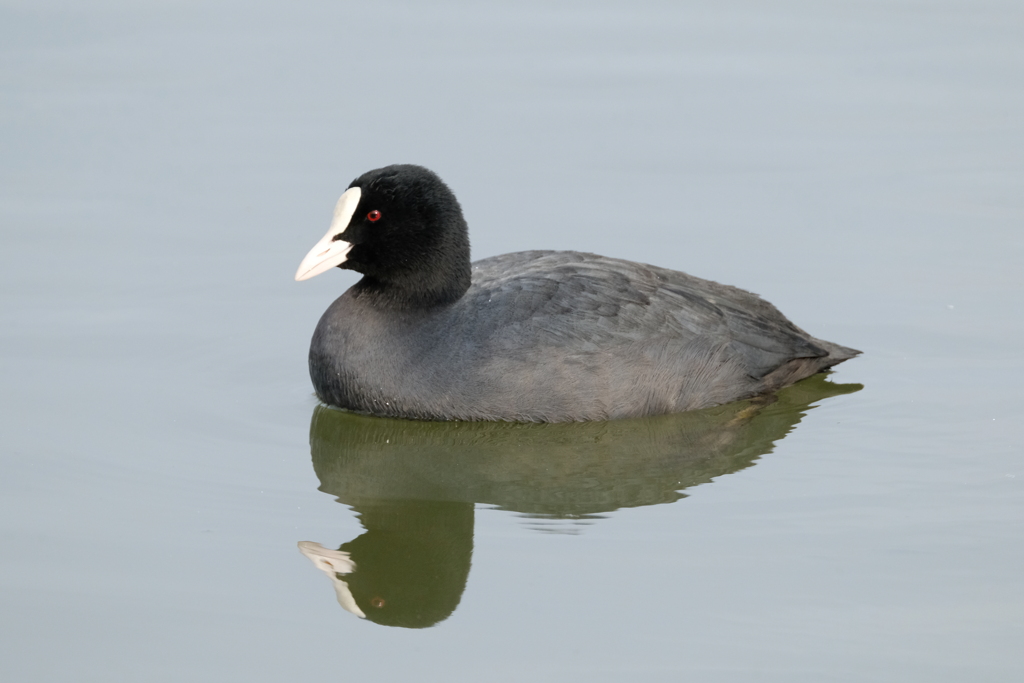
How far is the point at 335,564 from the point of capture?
262 inches

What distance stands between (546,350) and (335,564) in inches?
78.0

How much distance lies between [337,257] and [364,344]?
1.65 feet

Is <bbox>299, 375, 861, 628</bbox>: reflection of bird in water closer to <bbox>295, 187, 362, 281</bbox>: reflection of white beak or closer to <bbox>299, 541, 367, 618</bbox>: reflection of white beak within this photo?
<bbox>299, 541, 367, 618</bbox>: reflection of white beak

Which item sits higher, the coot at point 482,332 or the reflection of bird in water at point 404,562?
the coot at point 482,332

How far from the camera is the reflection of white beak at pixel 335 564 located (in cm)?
638

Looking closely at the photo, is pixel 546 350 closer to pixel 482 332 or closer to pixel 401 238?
pixel 482 332

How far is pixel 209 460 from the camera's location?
7.64 metres

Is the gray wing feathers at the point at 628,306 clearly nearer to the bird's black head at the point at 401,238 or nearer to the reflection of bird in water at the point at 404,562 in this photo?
the bird's black head at the point at 401,238

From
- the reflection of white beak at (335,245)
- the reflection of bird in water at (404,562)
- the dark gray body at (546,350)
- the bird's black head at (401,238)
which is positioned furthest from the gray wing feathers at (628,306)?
the reflection of bird in water at (404,562)

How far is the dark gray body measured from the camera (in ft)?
26.7

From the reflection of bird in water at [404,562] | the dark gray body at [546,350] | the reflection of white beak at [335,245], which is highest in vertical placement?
the reflection of white beak at [335,245]

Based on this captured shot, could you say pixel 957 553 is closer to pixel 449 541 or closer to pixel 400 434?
pixel 449 541

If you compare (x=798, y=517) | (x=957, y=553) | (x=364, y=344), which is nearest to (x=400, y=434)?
(x=364, y=344)

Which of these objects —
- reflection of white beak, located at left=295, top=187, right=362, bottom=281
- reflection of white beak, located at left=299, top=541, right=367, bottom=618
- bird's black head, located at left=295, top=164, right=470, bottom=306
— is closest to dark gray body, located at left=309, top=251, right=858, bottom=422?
bird's black head, located at left=295, top=164, right=470, bottom=306
